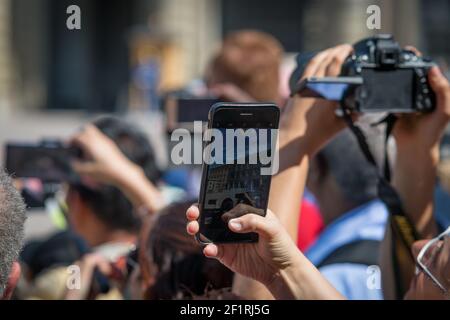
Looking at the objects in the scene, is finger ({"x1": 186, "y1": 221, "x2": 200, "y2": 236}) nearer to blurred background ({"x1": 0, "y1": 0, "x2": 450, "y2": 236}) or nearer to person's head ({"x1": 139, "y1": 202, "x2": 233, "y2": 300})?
person's head ({"x1": 139, "y1": 202, "x2": 233, "y2": 300})

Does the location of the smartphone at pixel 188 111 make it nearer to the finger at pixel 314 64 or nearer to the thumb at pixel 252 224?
the finger at pixel 314 64

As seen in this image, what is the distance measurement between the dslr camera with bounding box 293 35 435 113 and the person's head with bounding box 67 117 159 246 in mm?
1364

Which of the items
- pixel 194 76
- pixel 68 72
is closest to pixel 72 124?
pixel 194 76

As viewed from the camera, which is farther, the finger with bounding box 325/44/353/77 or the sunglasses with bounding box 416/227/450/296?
the finger with bounding box 325/44/353/77

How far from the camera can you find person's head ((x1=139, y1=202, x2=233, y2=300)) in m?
2.03

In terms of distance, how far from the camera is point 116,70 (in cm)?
2086

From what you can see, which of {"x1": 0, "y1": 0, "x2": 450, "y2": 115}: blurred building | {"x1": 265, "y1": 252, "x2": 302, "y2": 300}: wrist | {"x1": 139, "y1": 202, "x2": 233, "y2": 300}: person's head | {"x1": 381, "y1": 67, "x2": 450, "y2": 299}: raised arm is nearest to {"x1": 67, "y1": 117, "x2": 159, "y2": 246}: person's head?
{"x1": 139, "y1": 202, "x2": 233, "y2": 300}: person's head

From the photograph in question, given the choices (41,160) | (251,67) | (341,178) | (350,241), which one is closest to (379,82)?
(350,241)

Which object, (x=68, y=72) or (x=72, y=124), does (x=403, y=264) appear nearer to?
(x=72, y=124)

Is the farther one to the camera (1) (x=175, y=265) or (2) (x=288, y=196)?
(1) (x=175, y=265)

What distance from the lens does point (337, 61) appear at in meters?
1.93

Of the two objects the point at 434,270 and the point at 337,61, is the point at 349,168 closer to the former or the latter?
the point at 337,61

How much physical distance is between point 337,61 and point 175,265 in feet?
1.90
